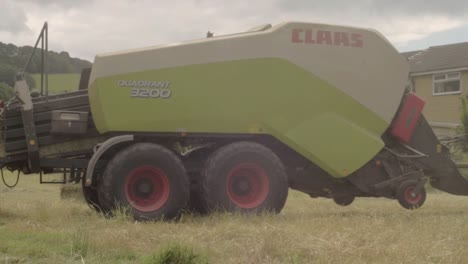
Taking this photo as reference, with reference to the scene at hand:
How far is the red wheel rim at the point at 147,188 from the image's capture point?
8570 millimetres

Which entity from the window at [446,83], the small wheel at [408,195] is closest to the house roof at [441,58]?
the window at [446,83]

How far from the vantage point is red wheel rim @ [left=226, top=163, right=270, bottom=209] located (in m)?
8.99

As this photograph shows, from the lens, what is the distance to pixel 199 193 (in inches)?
352

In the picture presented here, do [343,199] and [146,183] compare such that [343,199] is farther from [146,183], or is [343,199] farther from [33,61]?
[33,61]

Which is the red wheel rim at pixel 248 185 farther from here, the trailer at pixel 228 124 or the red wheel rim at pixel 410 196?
the red wheel rim at pixel 410 196

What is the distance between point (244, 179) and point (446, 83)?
1111 inches

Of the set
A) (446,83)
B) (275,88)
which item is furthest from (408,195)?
(446,83)

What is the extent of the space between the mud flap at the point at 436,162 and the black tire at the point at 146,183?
3.97 meters

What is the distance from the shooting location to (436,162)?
10.4 meters

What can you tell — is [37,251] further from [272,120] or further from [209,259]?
[272,120]

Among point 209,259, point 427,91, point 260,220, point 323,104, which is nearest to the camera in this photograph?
point 209,259

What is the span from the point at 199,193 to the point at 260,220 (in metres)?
1.11

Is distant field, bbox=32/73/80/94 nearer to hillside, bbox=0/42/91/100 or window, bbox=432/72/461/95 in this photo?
hillside, bbox=0/42/91/100

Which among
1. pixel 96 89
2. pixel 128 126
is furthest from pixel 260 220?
pixel 96 89
